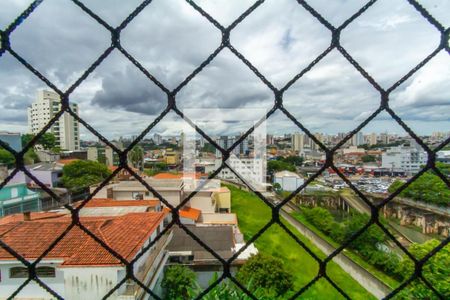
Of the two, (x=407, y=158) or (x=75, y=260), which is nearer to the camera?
(x=75, y=260)

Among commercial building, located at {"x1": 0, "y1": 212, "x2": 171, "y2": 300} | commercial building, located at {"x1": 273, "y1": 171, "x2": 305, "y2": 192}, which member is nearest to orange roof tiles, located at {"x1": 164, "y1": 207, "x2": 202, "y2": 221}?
commercial building, located at {"x1": 273, "y1": 171, "x2": 305, "y2": 192}

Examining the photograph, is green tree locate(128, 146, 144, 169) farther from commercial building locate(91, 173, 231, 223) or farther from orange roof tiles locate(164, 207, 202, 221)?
orange roof tiles locate(164, 207, 202, 221)

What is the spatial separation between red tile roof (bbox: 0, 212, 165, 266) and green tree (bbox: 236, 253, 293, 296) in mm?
2216

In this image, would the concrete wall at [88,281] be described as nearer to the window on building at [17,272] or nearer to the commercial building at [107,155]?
the window on building at [17,272]

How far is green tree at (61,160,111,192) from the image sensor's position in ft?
36.9

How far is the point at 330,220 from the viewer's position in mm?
10898

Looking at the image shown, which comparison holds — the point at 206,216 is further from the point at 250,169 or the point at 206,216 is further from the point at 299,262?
the point at 250,169

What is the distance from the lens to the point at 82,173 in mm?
11711

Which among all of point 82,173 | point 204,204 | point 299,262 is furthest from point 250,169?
point 82,173

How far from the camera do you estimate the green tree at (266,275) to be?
16.6 feet

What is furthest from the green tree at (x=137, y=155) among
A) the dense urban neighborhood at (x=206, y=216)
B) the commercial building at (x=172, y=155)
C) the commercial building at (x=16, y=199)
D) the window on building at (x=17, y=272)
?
the commercial building at (x=16, y=199)

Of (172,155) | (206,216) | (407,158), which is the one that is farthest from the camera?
(206,216)

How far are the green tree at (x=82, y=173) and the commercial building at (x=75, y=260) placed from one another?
805cm

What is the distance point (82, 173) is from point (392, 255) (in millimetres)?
10451
